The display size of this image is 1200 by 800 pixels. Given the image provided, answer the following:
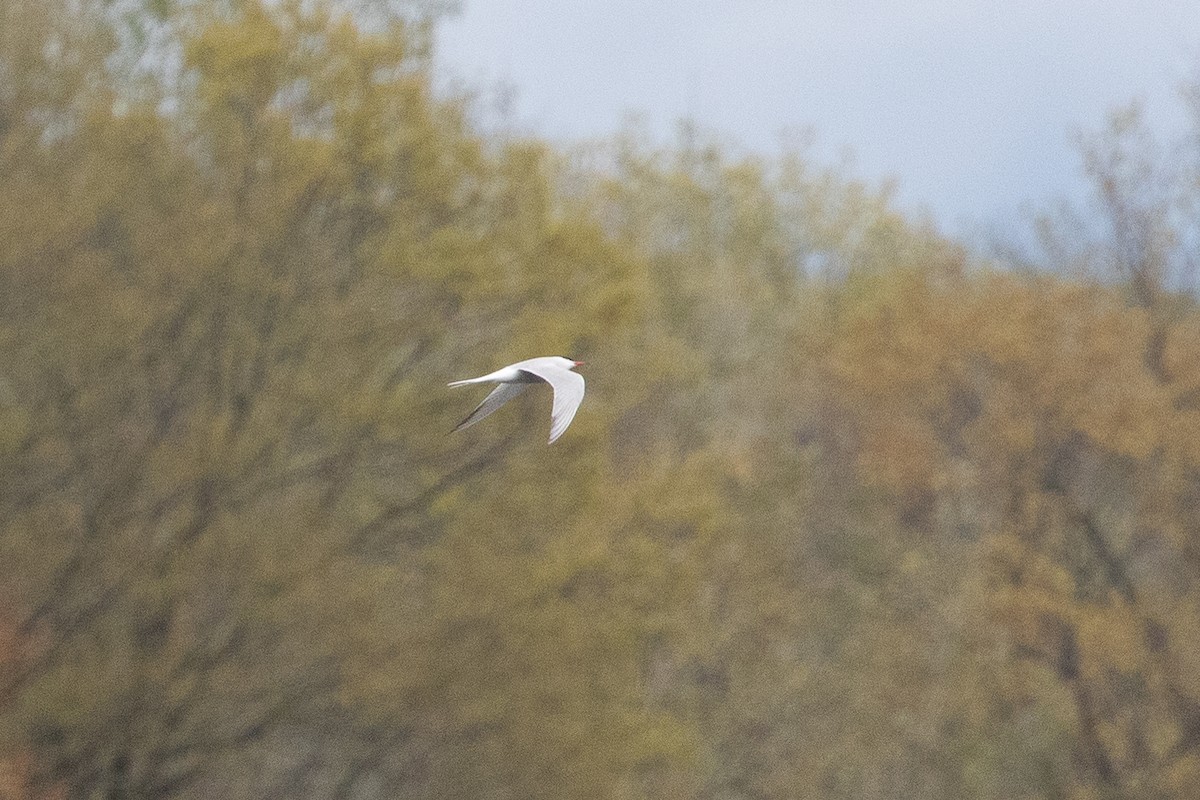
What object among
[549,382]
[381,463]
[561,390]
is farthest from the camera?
[381,463]

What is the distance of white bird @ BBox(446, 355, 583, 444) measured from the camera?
11521 millimetres

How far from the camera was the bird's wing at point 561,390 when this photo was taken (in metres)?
11.3

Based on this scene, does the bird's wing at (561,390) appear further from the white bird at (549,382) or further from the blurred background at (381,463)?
the blurred background at (381,463)

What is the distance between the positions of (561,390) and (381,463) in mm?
10554

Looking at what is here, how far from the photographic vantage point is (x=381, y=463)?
73.4 feet

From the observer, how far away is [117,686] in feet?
63.2

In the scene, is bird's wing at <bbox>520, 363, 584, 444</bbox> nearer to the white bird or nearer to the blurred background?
the white bird

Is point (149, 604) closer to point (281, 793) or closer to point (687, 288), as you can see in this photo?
point (281, 793)

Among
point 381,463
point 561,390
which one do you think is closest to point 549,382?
point 561,390

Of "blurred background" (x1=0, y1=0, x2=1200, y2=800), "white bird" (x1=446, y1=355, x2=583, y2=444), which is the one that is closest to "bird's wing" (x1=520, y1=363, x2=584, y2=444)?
"white bird" (x1=446, y1=355, x2=583, y2=444)

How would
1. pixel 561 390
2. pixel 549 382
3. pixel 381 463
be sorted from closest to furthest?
pixel 561 390 → pixel 549 382 → pixel 381 463

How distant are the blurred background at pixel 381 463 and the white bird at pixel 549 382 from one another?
226 inches

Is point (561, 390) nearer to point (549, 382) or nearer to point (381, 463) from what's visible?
point (549, 382)

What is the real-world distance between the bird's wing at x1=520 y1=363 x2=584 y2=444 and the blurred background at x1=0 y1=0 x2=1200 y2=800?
20.2ft
